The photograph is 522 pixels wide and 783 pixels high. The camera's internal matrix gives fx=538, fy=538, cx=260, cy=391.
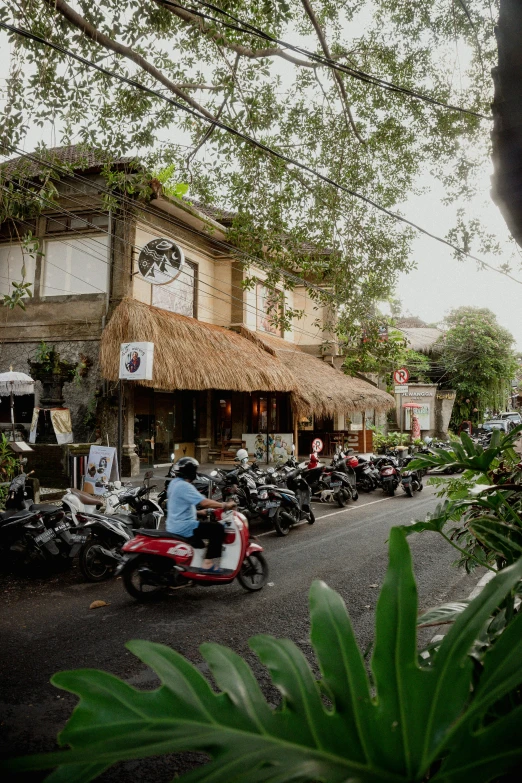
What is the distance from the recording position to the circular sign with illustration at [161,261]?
12422 mm

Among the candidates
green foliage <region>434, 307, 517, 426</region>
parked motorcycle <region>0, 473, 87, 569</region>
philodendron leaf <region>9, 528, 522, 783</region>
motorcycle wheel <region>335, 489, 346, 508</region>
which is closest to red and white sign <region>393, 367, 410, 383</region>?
motorcycle wheel <region>335, 489, 346, 508</region>

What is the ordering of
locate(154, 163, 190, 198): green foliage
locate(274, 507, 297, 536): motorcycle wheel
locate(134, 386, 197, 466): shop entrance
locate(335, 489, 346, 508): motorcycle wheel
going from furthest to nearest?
locate(134, 386, 197, 466): shop entrance < locate(154, 163, 190, 198): green foliage < locate(335, 489, 346, 508): motorcycle wheel < locate(274, 507, 297, 536): motorcycle wheel

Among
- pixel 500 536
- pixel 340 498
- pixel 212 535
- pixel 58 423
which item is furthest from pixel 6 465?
pixel 500 536

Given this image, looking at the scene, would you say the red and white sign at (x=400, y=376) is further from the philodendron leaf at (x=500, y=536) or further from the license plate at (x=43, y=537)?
the philodendron leaf at (x=500, y=536)

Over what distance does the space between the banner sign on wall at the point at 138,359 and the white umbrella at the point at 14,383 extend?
236 centimetres

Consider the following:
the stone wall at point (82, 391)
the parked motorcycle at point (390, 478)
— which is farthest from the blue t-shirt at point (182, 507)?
the parked motorcycle at point (390, 478)

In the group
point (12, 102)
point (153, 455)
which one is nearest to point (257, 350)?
point (153, 455)

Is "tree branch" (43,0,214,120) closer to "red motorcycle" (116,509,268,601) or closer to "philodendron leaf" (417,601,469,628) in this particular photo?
"red motorcycle" (116,509,268,601)

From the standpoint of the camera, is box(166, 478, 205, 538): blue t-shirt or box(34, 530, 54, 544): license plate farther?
box(34, 530, 54, 544): license plate

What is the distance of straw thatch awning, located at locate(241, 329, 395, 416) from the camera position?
1662 cm

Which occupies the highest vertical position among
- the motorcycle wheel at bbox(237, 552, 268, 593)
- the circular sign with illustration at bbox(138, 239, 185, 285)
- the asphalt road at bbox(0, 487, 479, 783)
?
the circular sign with illustration at bbox(138, 239, 185, 285)

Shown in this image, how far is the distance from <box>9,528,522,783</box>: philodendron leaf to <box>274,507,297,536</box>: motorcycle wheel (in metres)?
7.73

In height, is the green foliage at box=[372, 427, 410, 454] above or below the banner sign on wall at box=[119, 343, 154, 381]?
below

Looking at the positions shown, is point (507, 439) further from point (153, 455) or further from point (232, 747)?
point (153, 455)
